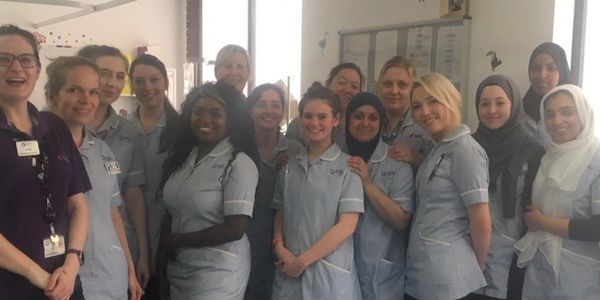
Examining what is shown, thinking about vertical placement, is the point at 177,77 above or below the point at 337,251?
above

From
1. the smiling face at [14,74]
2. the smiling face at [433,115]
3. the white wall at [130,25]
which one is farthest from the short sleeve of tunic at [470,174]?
the white wall at [130,25]

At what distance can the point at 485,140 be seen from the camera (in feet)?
7.24

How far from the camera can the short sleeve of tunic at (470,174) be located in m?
1.93

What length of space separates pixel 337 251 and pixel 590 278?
923 mm

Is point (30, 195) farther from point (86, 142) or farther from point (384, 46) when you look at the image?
point (384, 46)

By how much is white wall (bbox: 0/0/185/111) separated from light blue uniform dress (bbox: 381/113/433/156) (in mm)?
4054

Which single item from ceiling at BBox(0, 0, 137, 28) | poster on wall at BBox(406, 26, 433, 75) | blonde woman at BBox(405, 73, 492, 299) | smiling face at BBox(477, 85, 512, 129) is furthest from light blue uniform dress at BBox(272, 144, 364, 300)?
ceiling at BBox(0, 0, 137, 28)

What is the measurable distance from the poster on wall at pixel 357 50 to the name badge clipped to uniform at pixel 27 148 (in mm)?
2794

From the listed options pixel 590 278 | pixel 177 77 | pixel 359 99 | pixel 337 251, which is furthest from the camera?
pixel 177 77

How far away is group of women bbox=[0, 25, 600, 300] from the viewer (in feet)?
6.37

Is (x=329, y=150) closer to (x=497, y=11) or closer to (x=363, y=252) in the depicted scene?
(x=363, y=252)

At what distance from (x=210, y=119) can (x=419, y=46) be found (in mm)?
1974

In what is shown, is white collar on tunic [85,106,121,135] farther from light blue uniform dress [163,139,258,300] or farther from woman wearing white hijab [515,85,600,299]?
woman wearing white hijab [515,85,600,299]

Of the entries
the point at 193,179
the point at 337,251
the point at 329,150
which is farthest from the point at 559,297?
the point at 193,179
